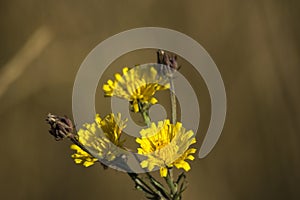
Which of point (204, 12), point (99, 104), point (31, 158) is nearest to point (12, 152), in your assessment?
point (31, 158)

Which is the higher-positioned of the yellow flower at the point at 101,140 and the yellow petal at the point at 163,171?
the yellow flower at the point at 101,140

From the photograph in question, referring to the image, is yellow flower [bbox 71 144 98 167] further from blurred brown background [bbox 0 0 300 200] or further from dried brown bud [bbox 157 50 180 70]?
blurred brown background [bbox 0 0 300 200]

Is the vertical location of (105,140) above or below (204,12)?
below

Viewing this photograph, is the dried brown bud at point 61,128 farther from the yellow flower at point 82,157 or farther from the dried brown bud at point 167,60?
the dried brown bud at point 167,60

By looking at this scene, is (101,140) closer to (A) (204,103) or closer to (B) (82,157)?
(B) (82,157)

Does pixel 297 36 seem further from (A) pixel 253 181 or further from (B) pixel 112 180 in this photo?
(B) pixel 112 180

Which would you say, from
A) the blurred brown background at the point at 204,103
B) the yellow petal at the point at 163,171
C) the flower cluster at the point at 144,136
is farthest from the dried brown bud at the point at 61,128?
the blurred brown background at the point at 204,103
